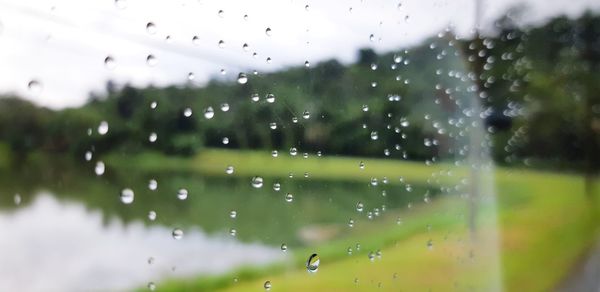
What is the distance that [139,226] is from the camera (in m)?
0.54

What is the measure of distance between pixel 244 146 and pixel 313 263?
190 millimetres

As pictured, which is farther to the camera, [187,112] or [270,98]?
[270,98]

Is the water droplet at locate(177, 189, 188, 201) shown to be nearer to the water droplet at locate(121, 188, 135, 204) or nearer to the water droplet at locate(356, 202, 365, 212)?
the water droplet at locate(121, 188, 135, 204)

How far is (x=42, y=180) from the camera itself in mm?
463

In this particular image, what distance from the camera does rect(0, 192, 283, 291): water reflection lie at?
0.45 m

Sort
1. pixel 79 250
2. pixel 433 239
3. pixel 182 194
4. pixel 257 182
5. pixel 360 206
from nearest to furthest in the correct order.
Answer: pixel 79 250, pixel 182 194, pixel 257 182, pixel 360 206, pixel 433 239

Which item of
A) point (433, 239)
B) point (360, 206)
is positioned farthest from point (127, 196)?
point (433, 239)

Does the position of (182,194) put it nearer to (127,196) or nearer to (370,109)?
(127,196)

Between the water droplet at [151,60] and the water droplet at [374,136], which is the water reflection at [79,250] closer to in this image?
the water droplet at [151,60]

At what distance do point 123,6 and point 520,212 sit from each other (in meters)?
1.46

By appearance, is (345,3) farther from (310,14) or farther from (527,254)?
(527,254)

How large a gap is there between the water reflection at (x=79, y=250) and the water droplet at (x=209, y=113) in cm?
11

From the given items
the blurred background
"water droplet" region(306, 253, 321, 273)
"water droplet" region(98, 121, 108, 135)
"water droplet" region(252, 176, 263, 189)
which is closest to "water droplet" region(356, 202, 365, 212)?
the blurred background

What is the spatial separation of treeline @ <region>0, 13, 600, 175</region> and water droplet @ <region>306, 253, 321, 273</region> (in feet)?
0.43
